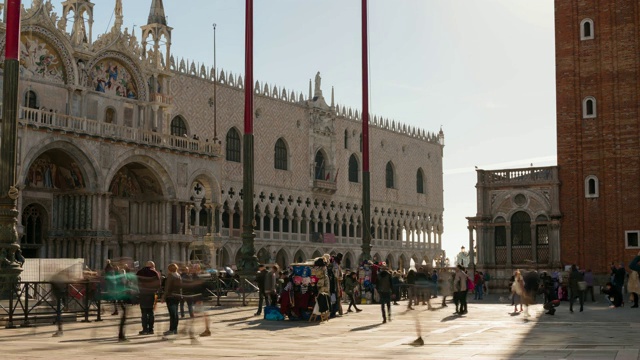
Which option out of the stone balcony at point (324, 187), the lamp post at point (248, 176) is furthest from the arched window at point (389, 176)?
the lamp post at point (248, 176)

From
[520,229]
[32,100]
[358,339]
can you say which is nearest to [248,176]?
[358,339]

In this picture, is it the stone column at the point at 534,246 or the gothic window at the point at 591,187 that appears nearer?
the gothic window at the point at 591,187

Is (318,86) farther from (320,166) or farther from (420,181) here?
(420,181)

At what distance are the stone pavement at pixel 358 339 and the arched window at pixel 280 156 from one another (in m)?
34.2

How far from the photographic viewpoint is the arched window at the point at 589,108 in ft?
119

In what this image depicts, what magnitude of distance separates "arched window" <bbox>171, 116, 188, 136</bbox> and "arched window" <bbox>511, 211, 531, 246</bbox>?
18770 mm

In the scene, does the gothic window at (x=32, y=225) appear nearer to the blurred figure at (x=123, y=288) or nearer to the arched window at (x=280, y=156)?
the blurred figure at (x=123, y=288)

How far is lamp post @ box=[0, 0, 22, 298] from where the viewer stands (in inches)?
696

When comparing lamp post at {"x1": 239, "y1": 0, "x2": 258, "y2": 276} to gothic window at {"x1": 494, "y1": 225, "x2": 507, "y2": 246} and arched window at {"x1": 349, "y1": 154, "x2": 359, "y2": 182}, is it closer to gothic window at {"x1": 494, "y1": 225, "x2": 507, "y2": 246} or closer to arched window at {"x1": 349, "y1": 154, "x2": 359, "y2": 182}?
gothic window at {"x1": 494, "y1": 225, "x2": 507, "y2": 246}

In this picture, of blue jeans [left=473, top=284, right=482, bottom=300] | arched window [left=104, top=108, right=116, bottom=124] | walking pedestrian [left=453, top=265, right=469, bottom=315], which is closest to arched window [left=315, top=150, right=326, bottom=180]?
arched window [left=104, top=108, right=116, bottom=124]

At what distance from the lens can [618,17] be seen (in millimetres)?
Answer: 35781

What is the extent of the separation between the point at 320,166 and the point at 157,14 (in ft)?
75.7

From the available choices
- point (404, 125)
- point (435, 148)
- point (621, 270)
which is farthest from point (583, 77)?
point (435, 148)

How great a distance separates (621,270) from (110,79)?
21.5 metres
